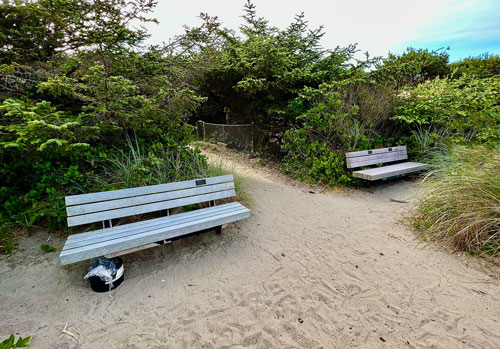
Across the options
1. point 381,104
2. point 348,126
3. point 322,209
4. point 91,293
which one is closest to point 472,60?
point 381,104

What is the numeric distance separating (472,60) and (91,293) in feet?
60.7

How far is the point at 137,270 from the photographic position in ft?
9.34

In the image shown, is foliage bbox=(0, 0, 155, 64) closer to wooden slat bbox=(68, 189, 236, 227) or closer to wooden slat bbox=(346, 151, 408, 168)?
wooden slat bbox=(68, 189, 236, 227)

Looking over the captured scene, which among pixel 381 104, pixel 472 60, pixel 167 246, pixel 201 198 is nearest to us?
pixel 167 246

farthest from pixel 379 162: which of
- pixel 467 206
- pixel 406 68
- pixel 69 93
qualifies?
pixel 69 93

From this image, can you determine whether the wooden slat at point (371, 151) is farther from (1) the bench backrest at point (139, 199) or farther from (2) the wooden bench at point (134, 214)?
(2) the wooden bench at point (134, 214)

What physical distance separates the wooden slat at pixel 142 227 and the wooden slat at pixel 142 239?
95 mm

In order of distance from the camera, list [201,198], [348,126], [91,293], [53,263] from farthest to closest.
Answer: [348,126] < [201,198] < [53,263] < [91,293]

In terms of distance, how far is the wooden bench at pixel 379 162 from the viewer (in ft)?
17.4

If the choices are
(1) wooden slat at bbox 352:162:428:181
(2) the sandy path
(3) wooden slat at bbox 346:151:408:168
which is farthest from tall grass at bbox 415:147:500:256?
(3) wooden slat at bbox 346:151:408:168

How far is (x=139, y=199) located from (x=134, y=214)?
0.19 m

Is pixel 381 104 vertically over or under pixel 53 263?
over

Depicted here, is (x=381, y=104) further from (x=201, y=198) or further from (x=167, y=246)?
(x=167, y=246)

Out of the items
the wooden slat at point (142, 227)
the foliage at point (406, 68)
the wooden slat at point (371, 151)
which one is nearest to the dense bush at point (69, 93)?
the wooden slat at point (142, 227)
